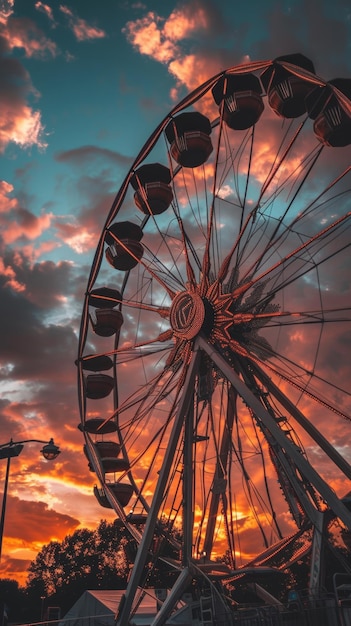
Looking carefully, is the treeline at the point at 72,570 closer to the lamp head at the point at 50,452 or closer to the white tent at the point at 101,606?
the white tent at the point at 101,606

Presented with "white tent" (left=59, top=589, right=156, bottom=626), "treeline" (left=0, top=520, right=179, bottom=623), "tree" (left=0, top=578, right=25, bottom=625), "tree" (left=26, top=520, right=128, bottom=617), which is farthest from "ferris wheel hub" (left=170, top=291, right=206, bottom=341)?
"tree" (left=26, top=520, right=128, bottom=617)

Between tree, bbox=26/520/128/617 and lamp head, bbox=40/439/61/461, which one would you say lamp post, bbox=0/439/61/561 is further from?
tree, bbox=26/520/128/617

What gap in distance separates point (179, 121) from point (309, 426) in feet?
32.2

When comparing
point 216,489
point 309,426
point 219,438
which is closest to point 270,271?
point 309,426

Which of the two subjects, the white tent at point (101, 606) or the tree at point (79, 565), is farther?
the tree at point (79, 565)

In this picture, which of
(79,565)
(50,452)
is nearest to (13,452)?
(50,452)

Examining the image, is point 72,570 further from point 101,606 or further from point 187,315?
point 187,315

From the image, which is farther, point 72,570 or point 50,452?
point 72,570

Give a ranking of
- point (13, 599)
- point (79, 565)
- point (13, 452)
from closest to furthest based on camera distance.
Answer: point (13, 452), point (79, 565), point (13, 599)

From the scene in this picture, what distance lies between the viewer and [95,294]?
20906mm

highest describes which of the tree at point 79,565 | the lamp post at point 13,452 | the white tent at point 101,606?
the tree at point 79,565

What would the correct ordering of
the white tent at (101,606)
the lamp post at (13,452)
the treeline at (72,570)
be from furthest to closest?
the treeline at (72,570) < the white tent at (101,606) < the lamp post at (13,452)

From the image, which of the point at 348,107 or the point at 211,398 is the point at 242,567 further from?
the point at 348,107

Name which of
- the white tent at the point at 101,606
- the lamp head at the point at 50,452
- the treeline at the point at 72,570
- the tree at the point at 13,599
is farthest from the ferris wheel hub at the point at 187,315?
the treeline at the point at 72,570
